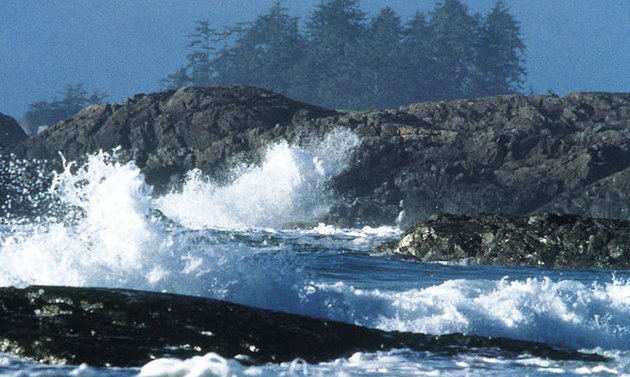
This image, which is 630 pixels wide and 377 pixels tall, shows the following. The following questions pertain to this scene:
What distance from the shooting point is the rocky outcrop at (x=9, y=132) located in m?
47.9

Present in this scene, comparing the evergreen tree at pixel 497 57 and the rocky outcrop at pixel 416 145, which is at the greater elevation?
the evergreen tree at pixel 497 57

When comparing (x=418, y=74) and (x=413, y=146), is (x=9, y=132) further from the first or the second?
(x=418, y=74)

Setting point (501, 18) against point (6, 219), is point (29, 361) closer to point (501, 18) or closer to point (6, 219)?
point (6, 219)

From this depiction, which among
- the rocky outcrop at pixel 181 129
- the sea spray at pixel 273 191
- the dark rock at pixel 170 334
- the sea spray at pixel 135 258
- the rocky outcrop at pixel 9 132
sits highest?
the rocky outcrop at pixel 9 132

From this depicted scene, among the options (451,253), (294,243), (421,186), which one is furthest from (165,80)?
(451,253)

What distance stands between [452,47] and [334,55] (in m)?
13.3

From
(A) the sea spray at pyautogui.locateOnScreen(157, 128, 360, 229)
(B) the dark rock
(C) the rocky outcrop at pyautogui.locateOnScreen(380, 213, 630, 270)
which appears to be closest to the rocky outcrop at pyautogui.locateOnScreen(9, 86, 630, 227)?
(A) the sea spray at pyautogui.locateOnScreen(157, 128, 360, 229)

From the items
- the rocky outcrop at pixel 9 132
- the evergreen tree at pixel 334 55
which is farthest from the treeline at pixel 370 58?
the rocky outcrop at pixel 9 132

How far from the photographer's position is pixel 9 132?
49.0 meters

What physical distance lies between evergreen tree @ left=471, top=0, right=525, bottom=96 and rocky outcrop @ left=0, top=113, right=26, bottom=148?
1877 inches

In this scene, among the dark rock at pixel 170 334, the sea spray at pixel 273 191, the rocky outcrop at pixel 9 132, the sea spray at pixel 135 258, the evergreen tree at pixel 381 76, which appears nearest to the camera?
the dark rock at pixel 170 334

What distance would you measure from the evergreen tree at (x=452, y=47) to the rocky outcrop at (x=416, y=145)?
43.6 meters

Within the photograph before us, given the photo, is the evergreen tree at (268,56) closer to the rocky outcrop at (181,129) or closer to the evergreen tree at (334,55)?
the evergreen tree at (334,55)

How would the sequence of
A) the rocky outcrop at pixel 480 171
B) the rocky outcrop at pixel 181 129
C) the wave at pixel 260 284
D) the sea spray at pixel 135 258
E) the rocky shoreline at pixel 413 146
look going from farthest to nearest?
the rocky outcrop at pixel 181 129
the rocky shoreline at pixel 413 146
the rocky outcrop at pixel 480 171
the sea spray at pixel 135 258
the wave at pixel 260 284
